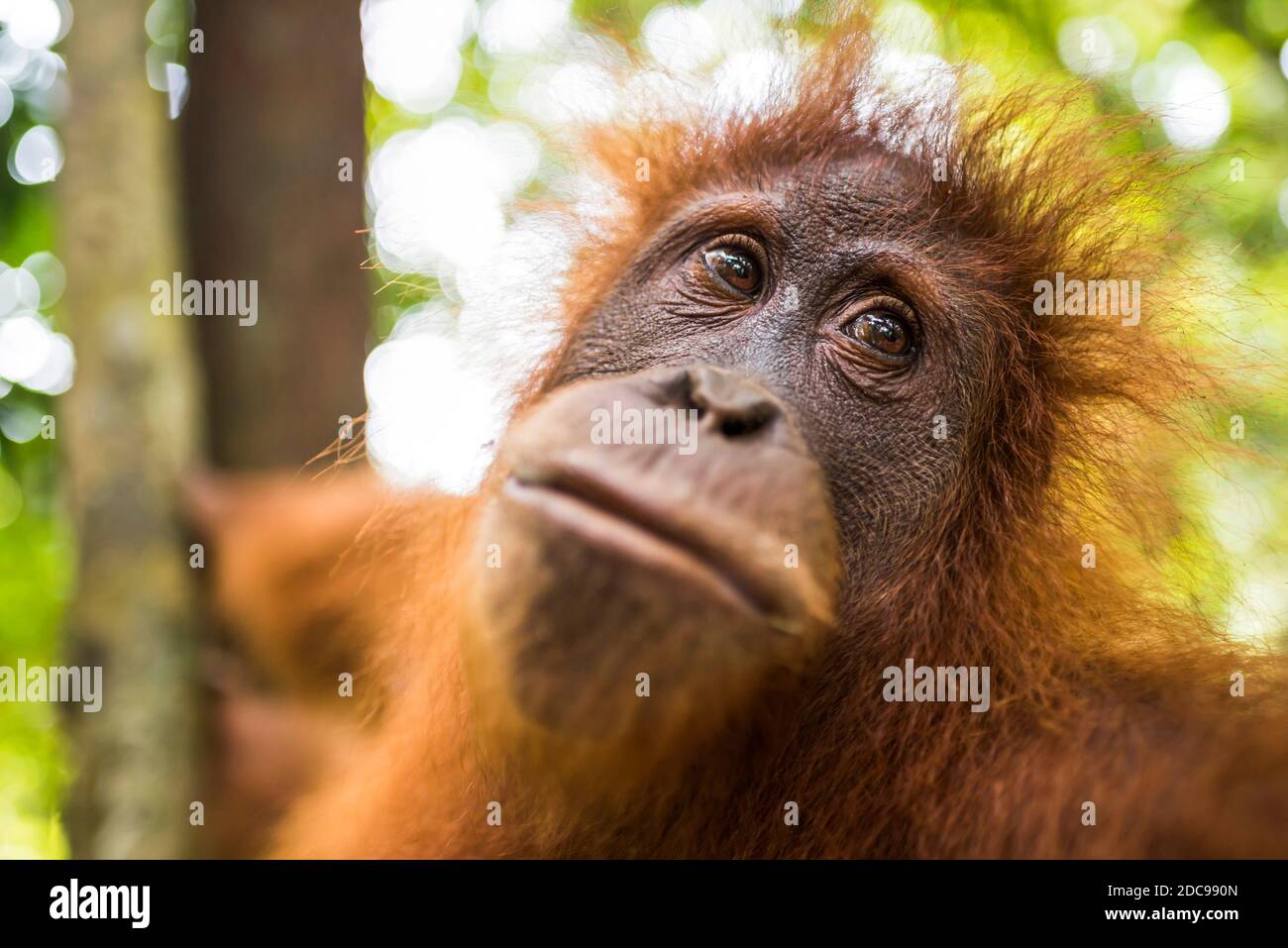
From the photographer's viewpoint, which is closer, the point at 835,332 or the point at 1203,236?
the point at 835,332

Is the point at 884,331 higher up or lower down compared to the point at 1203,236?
lower down

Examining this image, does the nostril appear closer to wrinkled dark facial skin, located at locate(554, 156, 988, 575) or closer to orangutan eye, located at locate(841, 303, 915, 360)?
wrinkled dark facial skin, located at locate(554, 156, 988, 575)

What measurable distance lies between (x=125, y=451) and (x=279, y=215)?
1.67 m

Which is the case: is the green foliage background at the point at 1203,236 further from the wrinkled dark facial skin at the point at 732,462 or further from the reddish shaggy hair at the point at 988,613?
the wrinkled dark facial skin at the point at 732,462

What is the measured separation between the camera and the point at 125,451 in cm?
402

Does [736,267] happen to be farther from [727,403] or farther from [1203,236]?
[1203,236]

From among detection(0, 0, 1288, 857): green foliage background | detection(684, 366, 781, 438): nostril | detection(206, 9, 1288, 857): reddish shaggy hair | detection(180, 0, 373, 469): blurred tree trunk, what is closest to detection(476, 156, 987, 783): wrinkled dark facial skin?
detection(684, 366, 781, 438): nostril

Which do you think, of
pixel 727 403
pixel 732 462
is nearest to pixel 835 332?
pixel 727 403

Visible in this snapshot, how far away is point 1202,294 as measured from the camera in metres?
3.09

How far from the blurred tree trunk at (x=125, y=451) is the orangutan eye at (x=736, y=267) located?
2.49 meters

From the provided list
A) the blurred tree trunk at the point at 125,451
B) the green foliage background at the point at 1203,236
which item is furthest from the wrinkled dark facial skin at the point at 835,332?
the blurred tree trunk at the point at 125,451

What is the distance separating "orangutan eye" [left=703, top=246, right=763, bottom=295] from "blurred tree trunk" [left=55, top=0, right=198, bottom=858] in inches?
97.9
